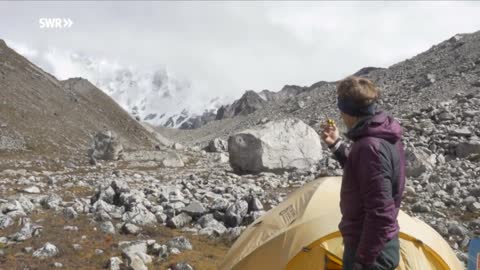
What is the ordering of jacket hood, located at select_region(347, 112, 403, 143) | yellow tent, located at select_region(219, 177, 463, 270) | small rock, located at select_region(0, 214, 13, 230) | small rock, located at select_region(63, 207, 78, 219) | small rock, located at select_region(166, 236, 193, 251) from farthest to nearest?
small rock, located at select_region(63, 207, 78, 219) < small rock, located at select_region(0, 214, 13, 230) < small rock, located at select_region(166, 236, 193, 251) < yellow tent, located at select_region(219, 177, 463, 270) < jacket hood, located at select_region(347, 112, 403, 143)

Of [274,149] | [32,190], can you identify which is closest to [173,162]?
[274,149]

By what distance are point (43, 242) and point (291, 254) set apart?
673 centimetres

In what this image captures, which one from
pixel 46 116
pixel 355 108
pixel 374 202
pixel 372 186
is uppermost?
pixel 46 116

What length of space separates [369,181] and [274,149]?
1919 cm

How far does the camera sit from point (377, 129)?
5008 mm

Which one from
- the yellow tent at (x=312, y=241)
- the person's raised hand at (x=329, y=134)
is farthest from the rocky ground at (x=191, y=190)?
the person's raised hand at (x=329, y=134)

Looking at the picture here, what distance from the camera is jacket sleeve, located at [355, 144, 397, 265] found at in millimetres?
4789

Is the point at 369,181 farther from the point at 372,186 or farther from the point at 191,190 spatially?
the point at 191,190

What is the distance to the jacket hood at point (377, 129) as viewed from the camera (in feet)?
16.4

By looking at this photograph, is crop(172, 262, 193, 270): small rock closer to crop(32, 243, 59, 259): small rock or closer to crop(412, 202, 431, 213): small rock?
crop(32, 243, 59, 259): small rock

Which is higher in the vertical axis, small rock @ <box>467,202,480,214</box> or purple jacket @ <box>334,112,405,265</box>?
purple jacket @ <box>334,112,405,265</box>

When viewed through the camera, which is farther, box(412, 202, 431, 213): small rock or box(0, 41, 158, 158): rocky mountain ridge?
box(0, 41, 158, 158): rocky mountain ridge

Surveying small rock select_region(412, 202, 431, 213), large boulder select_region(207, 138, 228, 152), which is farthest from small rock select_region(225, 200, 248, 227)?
large boulder select_region(207, 138, 228, 152)

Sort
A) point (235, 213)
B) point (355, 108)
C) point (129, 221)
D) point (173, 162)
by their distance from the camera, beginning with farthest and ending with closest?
point (173, 162)
point (235, 213)
point (129, 221)
point (355, 108)
